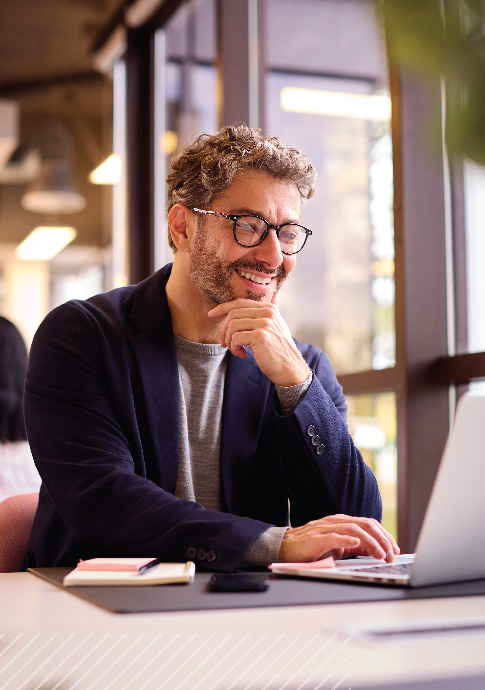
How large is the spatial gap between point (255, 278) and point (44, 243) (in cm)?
575

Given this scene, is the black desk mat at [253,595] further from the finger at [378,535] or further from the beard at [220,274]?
the beard at [220,274]

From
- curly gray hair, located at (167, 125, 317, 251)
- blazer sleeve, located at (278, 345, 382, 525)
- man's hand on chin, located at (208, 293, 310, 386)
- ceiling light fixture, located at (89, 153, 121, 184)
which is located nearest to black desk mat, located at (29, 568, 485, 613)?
blazer sleeve, located at (278, 345, 382, 525)

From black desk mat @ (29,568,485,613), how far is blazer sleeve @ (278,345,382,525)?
566mm

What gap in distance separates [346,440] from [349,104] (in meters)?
1.92

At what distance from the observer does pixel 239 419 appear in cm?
184

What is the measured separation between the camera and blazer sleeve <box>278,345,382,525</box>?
1.71m

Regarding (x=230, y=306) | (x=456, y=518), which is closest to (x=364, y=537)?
(x=456, y=518)

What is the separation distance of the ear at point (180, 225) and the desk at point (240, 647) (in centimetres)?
127

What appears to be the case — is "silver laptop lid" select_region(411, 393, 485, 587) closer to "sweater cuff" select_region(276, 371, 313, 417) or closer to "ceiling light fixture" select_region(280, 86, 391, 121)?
"sweater cuff" select_region(276, 371, 313, 417)

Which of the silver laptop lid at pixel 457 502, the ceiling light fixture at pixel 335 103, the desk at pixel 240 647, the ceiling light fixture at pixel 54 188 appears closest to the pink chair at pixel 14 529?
the desk at pixel 240 647

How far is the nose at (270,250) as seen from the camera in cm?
191

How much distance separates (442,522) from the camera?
3.30 feet

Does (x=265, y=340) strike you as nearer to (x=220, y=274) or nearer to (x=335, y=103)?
(x=220, y=274)

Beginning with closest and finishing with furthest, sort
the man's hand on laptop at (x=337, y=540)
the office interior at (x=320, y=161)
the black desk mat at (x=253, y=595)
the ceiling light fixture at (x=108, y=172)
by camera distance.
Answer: the black desk mat at (x=253, y=595) → the man's hand on laptop at (x=337, y=540) → the office interior at (x=320, y=161) → the ceiling light fixture at (x=108, y=172)
